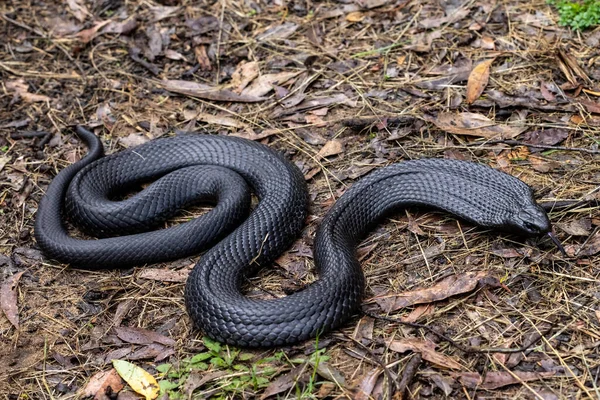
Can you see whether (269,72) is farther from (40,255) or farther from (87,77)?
(40,255)

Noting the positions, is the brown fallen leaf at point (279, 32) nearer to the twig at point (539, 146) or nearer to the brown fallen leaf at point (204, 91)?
the brown fallen leaf at point (204, 91)

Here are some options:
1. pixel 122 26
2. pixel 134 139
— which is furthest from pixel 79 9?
pixel 134 139

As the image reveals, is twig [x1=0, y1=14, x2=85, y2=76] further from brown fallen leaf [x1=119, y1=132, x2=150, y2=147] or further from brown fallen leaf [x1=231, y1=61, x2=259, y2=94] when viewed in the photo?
brown fallen leaf [x1=231, y1=61, x2=259, y2=94]

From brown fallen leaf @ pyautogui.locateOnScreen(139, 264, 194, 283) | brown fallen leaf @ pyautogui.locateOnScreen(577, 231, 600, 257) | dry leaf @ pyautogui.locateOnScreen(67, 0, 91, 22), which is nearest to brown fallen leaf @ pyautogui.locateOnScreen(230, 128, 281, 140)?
brown fallen leaf @ pyautogui.locateOnScreen(139, 264, 194, 283)

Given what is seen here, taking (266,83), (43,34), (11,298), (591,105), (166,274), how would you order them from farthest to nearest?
1. (43,34)
2. (266,83)
3. (591,105)
4. (166,274)
5. (11,298)

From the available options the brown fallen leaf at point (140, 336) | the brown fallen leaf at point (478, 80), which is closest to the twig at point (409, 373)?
the brown fallen leaf at point (140, 336)

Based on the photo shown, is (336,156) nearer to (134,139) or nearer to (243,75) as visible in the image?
(243,75)
